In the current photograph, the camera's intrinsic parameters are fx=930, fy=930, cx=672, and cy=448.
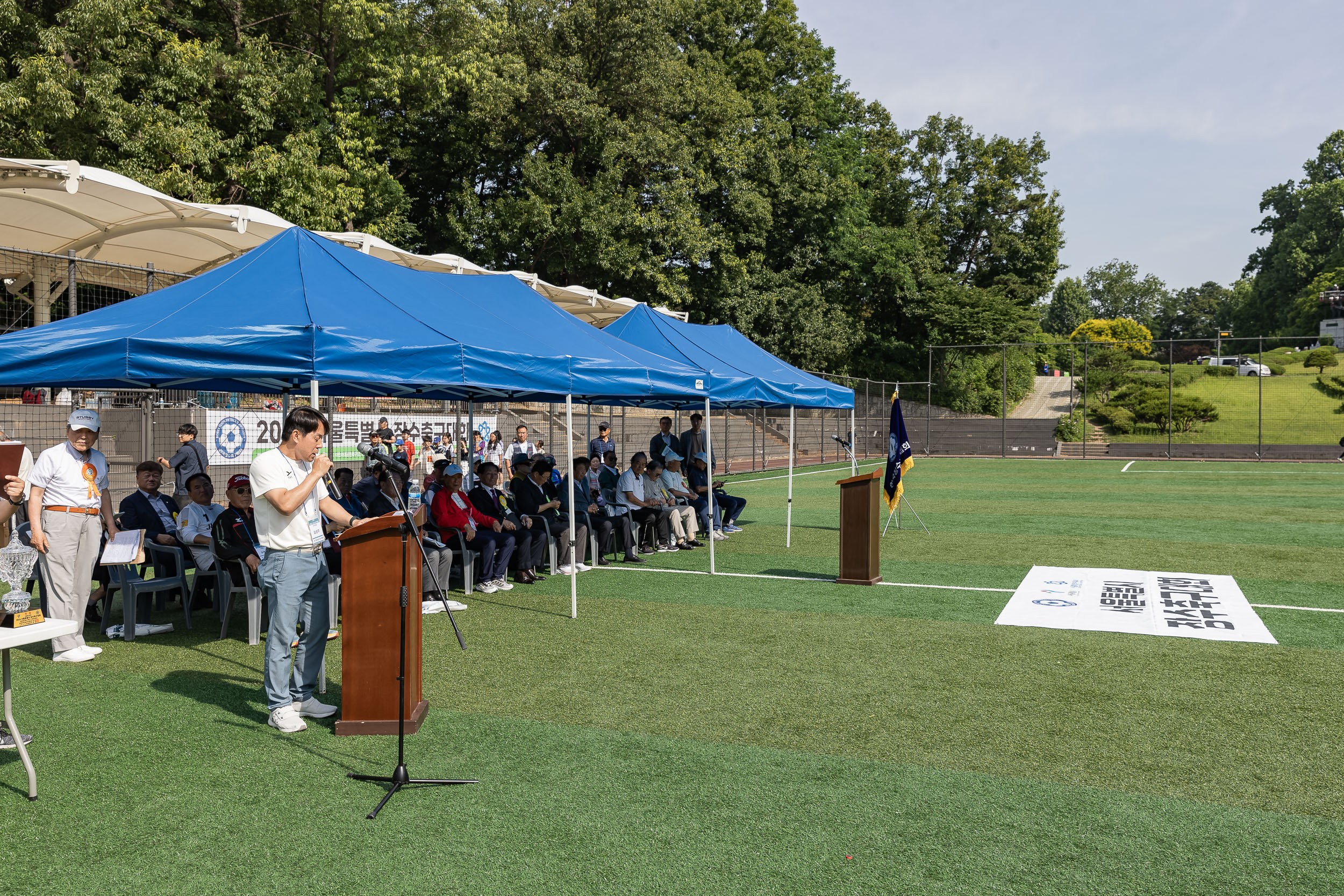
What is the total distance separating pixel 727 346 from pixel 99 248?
41.1ft

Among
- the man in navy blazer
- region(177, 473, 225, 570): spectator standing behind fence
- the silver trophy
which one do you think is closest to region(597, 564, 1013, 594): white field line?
region(177, 473, 225, 570): spectator standing behind fence

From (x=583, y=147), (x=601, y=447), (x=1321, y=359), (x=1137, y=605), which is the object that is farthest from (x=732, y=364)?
(x=1321, y=359)

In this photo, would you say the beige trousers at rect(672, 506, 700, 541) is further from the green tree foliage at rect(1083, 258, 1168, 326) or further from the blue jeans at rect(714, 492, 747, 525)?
the green tree foliage at rect(1083, 258, 1168, 326)

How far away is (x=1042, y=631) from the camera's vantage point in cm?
795

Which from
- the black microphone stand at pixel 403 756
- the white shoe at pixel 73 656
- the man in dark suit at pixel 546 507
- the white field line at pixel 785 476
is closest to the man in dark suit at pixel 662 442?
the man in dark suit at pixel 546 507

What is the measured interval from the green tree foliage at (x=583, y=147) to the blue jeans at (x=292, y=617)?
751 inches

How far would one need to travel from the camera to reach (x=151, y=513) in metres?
8.41

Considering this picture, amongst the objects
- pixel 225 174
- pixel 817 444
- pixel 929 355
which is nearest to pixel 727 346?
pixel 225 174

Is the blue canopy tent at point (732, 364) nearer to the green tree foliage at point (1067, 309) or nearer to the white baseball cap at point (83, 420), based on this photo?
the white baseball cap at point (83, 420)

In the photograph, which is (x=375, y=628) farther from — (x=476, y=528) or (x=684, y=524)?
(x=684, y=524)

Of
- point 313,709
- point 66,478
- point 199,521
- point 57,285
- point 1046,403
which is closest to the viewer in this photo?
point 313,709

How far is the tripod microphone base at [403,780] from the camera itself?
4477 millimetres

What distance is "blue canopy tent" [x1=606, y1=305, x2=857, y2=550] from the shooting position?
A: 12562 millimetres

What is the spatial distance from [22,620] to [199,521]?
4471mm
